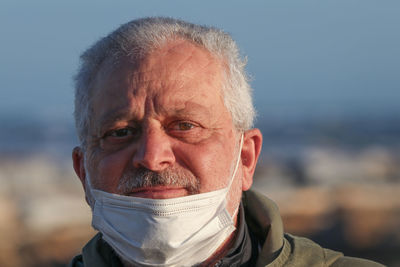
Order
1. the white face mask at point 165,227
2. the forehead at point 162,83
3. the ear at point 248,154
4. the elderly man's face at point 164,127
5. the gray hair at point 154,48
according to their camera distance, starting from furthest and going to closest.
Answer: the ear at point 248,154, the gray hair at point 154,48, the forehead at point 162,83, the elderly man's face at point 164,127, the white face mask at point 165,227

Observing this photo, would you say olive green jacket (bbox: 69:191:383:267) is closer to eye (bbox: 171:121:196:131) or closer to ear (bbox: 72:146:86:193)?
ear (bbox: 72:146:86:193)

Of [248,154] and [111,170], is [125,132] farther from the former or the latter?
[248,154]

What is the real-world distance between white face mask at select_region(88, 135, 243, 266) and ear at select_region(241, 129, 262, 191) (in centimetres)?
32

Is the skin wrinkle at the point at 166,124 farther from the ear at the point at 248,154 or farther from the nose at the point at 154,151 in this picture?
the ear at the point at 248,154

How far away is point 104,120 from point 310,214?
1017 centimetres

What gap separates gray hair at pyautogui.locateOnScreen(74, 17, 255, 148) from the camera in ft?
11.8

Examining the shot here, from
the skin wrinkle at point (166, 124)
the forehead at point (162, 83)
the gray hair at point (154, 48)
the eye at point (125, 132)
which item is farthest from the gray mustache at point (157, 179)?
the gray hair at point (154, 48)

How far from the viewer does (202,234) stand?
3357mm

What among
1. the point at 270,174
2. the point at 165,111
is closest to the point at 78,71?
the point at 165,111

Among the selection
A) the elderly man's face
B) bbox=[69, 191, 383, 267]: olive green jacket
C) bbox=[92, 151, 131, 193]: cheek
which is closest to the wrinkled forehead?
the elderly man's face

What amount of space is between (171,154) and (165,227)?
1.17 ft

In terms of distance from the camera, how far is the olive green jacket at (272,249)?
3.45m

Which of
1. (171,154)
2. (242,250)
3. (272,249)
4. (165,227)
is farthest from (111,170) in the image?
(272,249)

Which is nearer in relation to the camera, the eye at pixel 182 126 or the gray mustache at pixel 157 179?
the gray mustache at pixel 157 179
